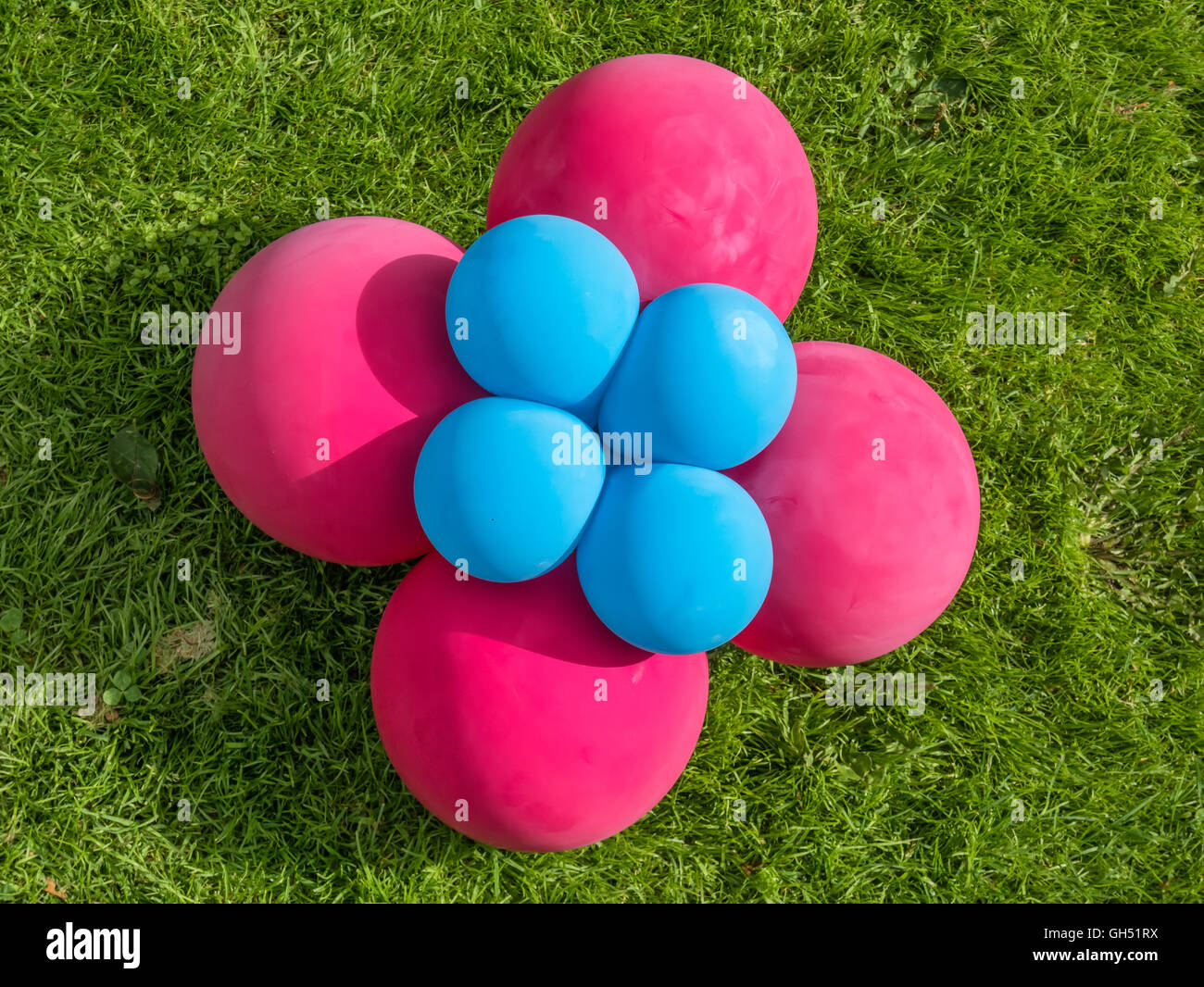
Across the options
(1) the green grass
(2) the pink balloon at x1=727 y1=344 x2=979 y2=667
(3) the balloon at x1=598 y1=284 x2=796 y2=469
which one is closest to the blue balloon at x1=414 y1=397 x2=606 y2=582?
(3) the balloon at x1=598 y1=284 x2=796 y2=469

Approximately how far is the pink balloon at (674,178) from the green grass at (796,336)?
41.1 inches

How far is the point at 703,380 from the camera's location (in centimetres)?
184

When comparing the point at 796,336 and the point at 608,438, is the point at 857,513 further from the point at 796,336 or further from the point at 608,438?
the point at 796,336

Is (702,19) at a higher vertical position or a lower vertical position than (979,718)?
higher

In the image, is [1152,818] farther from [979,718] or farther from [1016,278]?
[1016,278]

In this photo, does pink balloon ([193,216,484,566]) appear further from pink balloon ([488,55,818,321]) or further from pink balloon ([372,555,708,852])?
pink balloon ([488,55,818,321])

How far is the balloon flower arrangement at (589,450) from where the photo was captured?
6.04ft

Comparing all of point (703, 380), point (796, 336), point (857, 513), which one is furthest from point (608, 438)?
point (796, 336)

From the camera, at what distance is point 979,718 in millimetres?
3047

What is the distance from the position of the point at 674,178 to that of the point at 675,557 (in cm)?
88

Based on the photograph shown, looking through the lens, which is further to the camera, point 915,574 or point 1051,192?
point 1051,192

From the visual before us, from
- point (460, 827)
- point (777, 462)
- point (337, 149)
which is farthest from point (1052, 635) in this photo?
point (337, 149)
